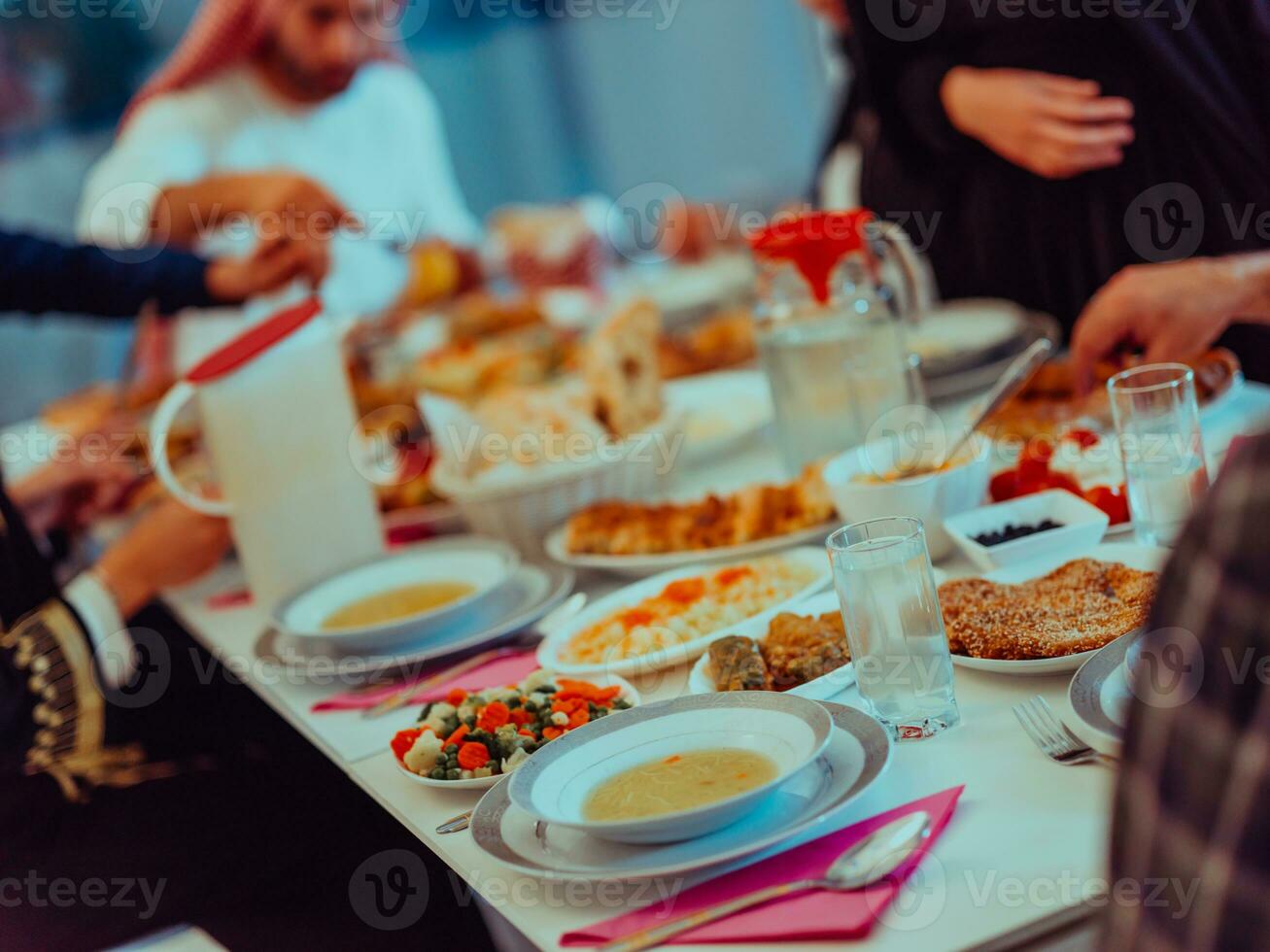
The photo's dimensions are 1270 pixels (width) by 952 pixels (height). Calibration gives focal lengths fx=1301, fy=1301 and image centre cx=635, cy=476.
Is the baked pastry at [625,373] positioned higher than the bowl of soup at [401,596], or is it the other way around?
the baked pastry at [625,373]

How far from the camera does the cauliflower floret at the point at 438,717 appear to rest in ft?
3.74

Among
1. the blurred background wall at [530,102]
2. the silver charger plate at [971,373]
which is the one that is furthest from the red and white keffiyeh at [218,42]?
the silver charger plate at [971,373]

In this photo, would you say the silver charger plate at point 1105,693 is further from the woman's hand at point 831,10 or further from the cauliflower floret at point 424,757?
the woman's hand at point 831,10

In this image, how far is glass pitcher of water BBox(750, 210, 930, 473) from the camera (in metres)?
1.61

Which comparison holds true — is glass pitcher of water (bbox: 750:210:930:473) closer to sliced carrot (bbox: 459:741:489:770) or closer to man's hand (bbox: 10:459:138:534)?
sliced carrot (bbox: 459:741:489:770)

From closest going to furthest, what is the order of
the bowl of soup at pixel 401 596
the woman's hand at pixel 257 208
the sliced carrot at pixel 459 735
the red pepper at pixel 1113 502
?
the sliced carrot at pixel 459 735 < the red pepper at pixel 1113 502 < the bowl of soup at pixel 401 596 < the woman's hand at pixel 257 208

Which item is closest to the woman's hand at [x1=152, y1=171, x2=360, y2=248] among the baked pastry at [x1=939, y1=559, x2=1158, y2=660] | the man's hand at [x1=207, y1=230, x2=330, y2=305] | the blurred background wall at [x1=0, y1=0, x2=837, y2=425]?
the man's hand at [x1=207, y1=230, x2=330, y2=305]

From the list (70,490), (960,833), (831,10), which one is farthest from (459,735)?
(831,10)

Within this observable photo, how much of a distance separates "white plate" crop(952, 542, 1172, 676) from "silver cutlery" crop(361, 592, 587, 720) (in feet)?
1.54

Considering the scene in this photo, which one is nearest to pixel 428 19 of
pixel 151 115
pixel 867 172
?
pixel 151 115

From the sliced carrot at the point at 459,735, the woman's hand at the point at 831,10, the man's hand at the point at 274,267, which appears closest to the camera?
the sliced carrot at the point at 459,735

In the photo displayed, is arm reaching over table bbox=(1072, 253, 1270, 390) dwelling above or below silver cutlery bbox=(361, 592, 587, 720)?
above

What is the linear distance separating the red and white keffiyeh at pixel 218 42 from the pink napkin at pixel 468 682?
9.06 ft

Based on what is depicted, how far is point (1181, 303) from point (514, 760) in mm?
928
